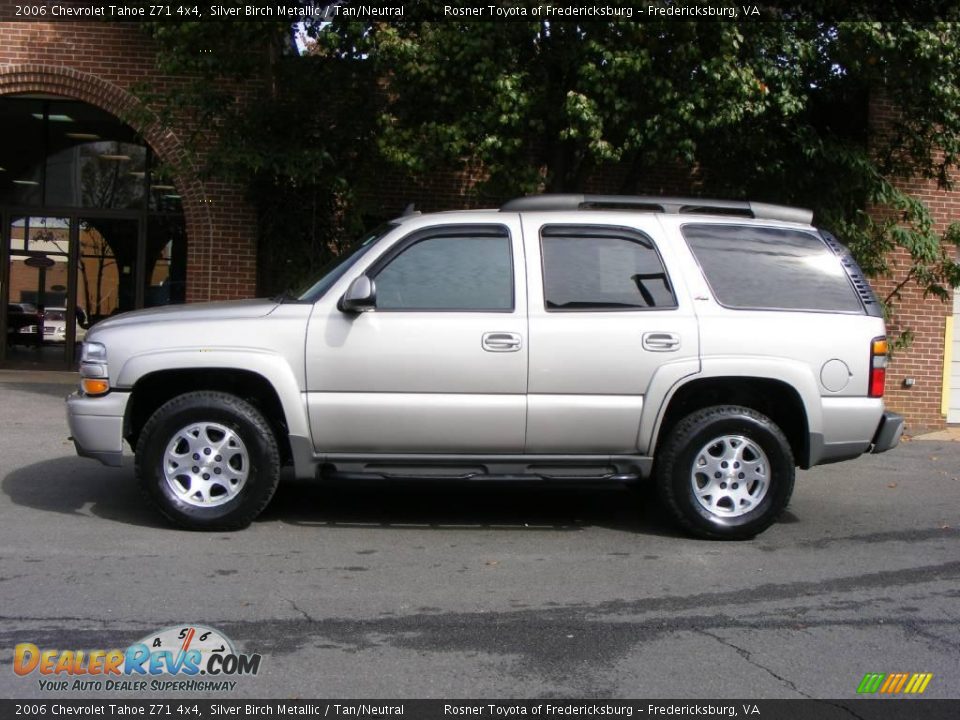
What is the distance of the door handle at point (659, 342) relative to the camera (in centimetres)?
632

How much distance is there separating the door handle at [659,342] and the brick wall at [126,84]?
24.2 feet

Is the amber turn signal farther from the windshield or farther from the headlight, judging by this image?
the windshield

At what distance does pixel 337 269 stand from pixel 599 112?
4.03 meters

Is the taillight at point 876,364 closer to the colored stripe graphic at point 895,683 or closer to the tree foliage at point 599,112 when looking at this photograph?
the colored stripe graphic at point 895,683

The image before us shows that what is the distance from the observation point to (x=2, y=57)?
12492mm

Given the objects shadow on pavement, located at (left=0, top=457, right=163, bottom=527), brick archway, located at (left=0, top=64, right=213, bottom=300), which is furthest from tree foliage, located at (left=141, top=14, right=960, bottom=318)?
shadow on pavement, located at (left=0, top=457, right=163, bottom=527)

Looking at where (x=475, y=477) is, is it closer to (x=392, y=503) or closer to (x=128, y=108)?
(x=392, y=503)

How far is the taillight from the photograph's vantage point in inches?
254

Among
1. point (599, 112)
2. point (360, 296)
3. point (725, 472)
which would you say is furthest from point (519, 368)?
point (599, 112)

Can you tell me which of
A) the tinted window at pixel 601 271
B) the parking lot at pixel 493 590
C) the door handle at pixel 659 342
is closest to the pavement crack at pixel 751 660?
the parking lot at pixel 493 590

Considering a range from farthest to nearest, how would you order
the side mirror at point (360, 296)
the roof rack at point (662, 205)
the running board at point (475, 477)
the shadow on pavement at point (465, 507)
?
the shadow on pavement at point (465, 507)
the roof rack at point (662, 205)
the running board at point (475, 477)
the side mirror at point (360, 296)

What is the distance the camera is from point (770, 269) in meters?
6.59

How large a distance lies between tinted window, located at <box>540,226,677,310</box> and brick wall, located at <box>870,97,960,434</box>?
7092mm

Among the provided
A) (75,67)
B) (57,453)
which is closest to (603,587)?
(57,453)
